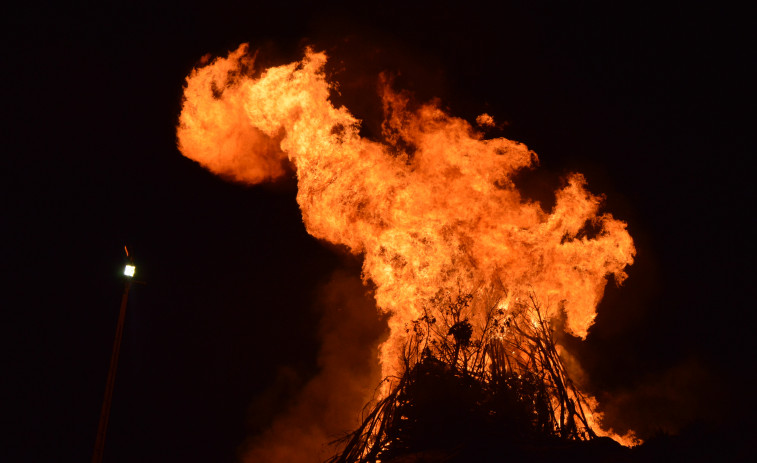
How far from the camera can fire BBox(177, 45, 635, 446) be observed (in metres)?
7.07

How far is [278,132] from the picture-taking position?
8.12m

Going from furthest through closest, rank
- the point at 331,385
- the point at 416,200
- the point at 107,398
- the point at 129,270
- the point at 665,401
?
the point at 331,385 → the point at 665,401 → the point at 416,200 → the point at 129,270 → the point at 107,398

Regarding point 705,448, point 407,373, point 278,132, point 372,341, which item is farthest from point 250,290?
point 705,448

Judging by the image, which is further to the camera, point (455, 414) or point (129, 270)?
point (129, 270)

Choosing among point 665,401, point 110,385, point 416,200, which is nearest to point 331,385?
point 416,200

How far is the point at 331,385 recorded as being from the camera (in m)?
9.91

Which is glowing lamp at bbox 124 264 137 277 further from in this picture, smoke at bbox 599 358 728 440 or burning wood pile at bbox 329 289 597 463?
smoke at bbox 599 358 728 440

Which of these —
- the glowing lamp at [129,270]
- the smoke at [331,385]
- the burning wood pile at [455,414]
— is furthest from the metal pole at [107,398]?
the smoke at [331,385]

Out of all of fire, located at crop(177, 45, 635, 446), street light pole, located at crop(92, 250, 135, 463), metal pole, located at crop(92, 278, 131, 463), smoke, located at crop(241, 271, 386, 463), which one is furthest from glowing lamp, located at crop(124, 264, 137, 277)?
smoke, located at crop(241, 271, 386, 463)

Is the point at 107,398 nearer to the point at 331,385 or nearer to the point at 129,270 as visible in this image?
the point at 129,270

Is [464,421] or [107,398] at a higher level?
[107,398]

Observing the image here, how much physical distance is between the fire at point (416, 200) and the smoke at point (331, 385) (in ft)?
8.59

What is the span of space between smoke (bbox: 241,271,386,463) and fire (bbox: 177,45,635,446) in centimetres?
262

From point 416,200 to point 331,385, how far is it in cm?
471
